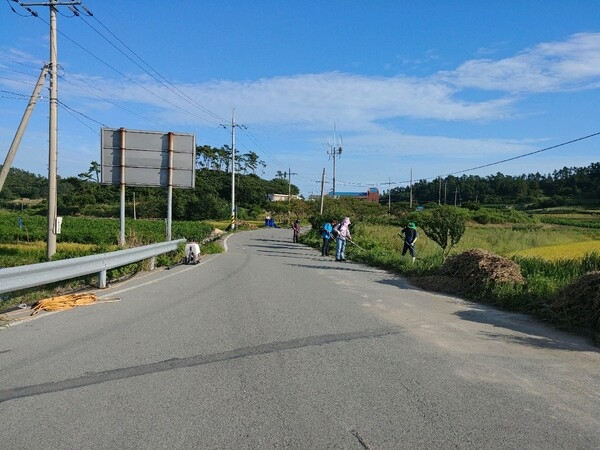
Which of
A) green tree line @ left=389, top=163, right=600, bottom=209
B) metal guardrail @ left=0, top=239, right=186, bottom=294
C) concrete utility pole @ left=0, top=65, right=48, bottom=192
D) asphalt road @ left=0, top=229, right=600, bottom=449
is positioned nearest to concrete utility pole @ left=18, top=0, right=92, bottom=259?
concrete utility pole @ left=0, top=65, right=48, bottom=192

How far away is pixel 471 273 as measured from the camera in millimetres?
12508

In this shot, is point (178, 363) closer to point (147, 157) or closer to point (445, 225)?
point (445, 225)

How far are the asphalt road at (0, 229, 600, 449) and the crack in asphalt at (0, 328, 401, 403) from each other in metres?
0.02

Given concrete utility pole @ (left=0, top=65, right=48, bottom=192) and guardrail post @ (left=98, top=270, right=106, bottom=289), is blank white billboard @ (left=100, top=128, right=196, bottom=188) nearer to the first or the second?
concrete utility pole @ (left=0, top=65, right=48, bottom=192)

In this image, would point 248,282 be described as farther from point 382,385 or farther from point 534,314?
point 382,385

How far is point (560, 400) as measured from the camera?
16.1ft

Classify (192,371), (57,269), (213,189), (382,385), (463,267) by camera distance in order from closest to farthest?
1. (382,385)
2. (192,371)
3. (57,269)
4. (463,267)
5. (213,189)

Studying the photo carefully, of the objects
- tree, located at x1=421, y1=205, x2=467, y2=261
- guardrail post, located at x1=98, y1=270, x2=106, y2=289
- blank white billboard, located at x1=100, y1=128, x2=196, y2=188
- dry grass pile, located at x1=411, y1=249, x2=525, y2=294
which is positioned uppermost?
blank white billboard, located at x1=100, y1=128, x2=196, y2=188

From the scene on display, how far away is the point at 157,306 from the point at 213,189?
98.9m

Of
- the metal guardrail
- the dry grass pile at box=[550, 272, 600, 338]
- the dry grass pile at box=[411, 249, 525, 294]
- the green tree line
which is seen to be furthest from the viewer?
the green tree line

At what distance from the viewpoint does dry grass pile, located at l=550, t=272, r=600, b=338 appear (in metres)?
7.95

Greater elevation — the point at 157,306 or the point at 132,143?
the point at 132,143

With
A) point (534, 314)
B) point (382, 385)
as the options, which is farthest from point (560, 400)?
point (534, 314)

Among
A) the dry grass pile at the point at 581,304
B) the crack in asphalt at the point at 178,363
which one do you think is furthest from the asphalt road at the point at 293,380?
the dry grass pile at the point at 581,304
